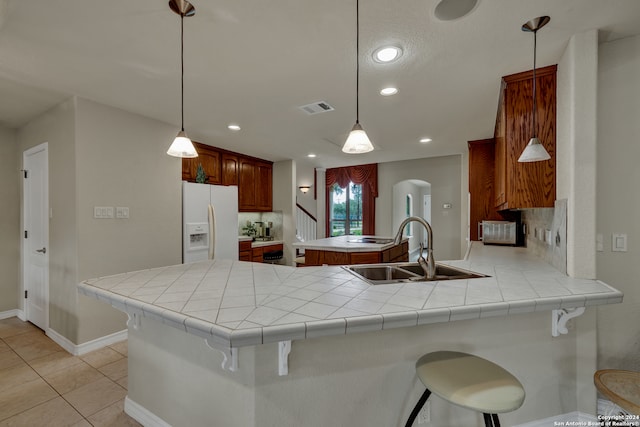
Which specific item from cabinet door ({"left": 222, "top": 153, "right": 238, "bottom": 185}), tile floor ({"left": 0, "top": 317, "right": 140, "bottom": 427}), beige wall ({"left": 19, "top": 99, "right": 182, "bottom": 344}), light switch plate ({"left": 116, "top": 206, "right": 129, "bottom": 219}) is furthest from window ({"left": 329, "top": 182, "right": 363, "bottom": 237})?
tile floor ({"left": 0, "top": 317, "right": 140, "bottom": 427})

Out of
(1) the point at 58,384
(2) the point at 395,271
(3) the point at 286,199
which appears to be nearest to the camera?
(2) the point at 395,271

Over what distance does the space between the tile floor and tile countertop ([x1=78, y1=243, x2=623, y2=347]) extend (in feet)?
3.24

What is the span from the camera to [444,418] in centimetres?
147

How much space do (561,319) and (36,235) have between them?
15.8 feet

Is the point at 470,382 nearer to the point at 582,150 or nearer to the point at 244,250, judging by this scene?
the point at 582,150

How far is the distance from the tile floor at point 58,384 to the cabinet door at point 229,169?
2.69 metres

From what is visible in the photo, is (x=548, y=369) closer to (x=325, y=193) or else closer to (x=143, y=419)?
(x=143, y=419)

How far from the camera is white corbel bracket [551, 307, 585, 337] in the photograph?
4.86 feet

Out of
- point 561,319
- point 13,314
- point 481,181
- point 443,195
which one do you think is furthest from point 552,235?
point 13,314

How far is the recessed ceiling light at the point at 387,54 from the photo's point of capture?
1832mm

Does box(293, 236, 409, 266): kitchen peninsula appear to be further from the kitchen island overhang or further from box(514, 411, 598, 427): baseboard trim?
box(514, 411, 598, 427): baseboard trim

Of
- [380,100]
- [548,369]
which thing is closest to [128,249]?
[380,100]

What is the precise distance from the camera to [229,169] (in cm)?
474

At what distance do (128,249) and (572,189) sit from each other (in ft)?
12.3
